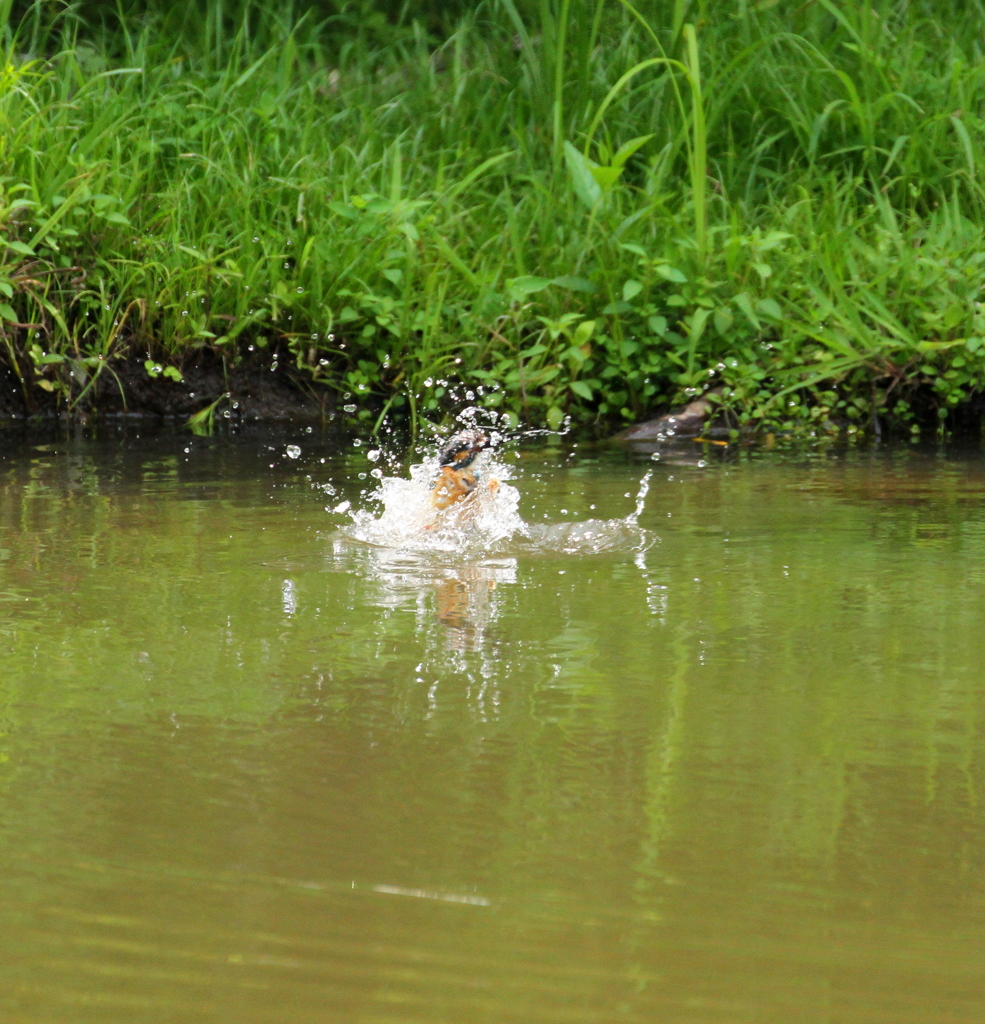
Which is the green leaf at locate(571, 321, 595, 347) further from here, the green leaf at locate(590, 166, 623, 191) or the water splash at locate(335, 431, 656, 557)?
the water splash at locate(335, 431, 656, 557)

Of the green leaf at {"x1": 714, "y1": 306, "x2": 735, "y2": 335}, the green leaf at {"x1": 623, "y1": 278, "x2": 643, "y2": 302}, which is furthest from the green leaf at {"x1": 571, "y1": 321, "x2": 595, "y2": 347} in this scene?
the green leaf at {"x1": 714, "y1": 306, "x2": 735, "y2": 335}

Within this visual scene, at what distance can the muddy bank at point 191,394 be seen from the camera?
575 centimetres

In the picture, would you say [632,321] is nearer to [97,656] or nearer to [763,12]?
[763,12]

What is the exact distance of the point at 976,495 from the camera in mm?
4535

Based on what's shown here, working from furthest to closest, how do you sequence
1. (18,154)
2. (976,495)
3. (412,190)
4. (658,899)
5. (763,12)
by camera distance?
(763,12), (412,190), (18,154), (976,495), (658,899)

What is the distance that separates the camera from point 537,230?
6.27 metres

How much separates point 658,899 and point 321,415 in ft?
13.6

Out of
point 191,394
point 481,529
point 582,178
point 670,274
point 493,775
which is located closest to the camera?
point 493,775

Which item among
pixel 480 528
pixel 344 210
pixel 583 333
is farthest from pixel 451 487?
pixel 344 210

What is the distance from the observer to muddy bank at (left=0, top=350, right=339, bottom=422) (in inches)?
227

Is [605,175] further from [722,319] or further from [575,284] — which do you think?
[722,319]

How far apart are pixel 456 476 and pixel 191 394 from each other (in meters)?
2.05

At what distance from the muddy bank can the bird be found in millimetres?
1622

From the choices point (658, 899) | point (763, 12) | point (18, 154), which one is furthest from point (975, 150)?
point (658, 899)
